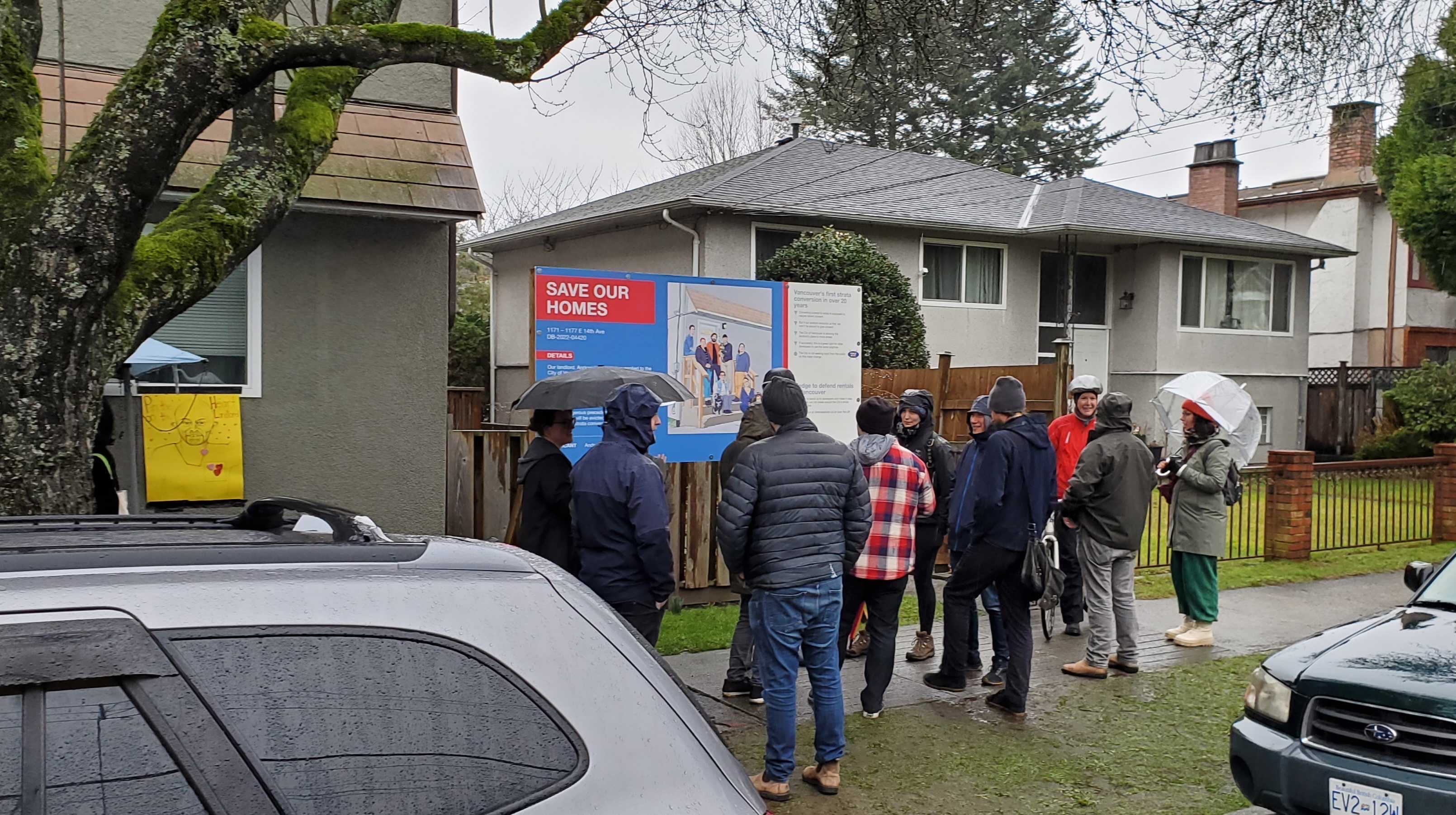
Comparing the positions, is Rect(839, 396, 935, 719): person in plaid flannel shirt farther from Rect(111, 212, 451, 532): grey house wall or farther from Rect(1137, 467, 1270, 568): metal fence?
Rect(1137, 467, 1270, 568): metal fence

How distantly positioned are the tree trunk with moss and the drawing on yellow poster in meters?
3.36

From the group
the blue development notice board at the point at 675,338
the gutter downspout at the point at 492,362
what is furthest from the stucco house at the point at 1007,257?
the blue development notice board at the point at 675,338

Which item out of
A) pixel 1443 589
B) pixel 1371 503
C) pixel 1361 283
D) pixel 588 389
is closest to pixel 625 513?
pixel 588 389

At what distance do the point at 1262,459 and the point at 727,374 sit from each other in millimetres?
16719

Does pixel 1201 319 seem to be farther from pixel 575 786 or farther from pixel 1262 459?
pixel 575 786

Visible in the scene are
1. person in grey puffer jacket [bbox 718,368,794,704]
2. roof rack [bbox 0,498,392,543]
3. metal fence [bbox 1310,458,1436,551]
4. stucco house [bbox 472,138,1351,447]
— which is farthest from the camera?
stucco house [bbox 472,138,1351,447]

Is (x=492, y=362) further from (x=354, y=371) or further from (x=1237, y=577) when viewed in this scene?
(x=1237, y=577)

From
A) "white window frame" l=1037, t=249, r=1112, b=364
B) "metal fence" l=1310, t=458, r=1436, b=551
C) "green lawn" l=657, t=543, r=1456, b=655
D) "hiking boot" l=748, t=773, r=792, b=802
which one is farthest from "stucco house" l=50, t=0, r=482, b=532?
"white window frame" l=1037, t=249, r=1112, b=364

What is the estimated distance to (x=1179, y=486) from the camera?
8.30 meters

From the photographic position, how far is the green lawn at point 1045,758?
5414 millimetres

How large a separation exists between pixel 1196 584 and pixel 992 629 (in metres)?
1.92

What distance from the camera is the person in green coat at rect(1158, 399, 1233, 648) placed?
809cm

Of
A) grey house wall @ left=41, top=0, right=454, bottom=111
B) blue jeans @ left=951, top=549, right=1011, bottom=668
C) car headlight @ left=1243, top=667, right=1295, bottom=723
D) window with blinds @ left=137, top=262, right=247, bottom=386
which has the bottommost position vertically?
blue jeans @ left=951, top=549, right=1011, bottom=668

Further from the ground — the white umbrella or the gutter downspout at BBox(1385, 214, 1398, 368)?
the gutter downspout at BBox(1385, 214, 1398, 368)
